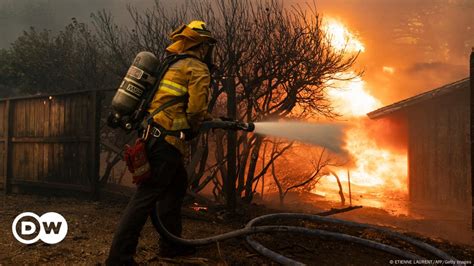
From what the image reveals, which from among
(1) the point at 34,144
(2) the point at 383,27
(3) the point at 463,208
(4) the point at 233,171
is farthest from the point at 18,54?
(2) the point at 383,27

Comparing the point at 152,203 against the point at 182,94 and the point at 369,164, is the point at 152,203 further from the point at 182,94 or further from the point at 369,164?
the point at 369,164

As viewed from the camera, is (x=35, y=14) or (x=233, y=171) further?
(x=35, y=14)

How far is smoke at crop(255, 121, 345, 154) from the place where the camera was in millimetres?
4978

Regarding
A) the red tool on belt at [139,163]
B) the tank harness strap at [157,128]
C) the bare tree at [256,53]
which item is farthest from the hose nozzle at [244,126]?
the bare tree at [256,53]

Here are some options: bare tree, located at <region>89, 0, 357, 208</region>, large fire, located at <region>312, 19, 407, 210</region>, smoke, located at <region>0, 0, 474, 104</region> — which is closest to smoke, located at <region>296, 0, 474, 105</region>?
smoke, located at <region>0, 0, 474, 104</region>

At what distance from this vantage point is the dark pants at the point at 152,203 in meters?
2.93

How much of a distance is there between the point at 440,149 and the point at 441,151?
0.08 metres

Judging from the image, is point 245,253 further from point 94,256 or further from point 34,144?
point 34,144

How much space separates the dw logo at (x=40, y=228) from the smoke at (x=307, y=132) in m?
2.93

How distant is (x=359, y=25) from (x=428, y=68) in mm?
6572

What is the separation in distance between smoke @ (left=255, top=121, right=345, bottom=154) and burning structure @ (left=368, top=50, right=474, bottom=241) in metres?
7.35

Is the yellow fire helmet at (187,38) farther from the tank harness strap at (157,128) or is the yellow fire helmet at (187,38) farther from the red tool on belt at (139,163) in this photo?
the red tool on belt at (139,163)

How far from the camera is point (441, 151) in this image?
11992 mm

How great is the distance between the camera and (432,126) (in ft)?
40.3
